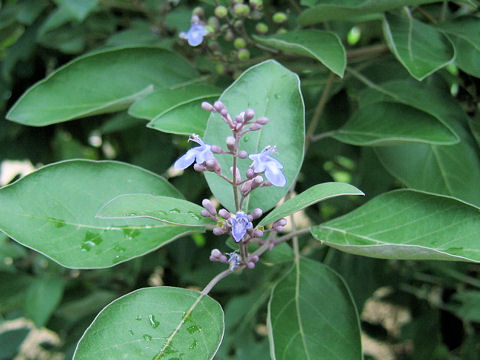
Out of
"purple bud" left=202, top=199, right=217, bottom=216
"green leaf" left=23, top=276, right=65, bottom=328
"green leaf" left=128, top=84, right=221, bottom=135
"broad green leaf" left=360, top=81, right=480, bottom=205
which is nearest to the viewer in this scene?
"purple bud" left=202, top=199, right=217, bottom=216

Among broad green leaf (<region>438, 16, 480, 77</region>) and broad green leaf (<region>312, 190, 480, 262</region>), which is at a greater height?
broad green leaf (<region>438, 16, 480, 77</region>)

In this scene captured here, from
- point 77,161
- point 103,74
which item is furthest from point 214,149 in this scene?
point 103,74

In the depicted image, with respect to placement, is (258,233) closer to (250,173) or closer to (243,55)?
(250,173)

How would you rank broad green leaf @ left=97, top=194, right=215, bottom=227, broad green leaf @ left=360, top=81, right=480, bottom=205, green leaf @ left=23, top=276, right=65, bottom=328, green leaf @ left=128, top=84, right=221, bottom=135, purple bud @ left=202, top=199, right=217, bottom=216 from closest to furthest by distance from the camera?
broad green leaf @ left=97, top=194, right=215, bottom=227
purple bud @ left=202, top=199, right=217, bottom=216
green leaf @ left=128, top=84, right=221, bottom=135
broad green leaf @ left=360, top=81, right=480, bottom=205
green leaf @ left=23, top=276, right=65, bottom=328

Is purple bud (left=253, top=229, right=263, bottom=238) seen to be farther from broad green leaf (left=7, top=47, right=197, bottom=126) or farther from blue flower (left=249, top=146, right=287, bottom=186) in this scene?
broad green leaf (left=7, top=47, right=197, bottom=126)

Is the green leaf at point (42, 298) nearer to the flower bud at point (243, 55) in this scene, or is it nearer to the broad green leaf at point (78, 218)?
the broad green leaf at point (78, 218)

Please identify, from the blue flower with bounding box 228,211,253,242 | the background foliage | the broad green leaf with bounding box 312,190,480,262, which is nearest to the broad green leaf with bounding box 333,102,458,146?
the background foliage

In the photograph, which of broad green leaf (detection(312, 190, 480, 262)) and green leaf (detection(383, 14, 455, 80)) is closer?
broad green leaf (detection(312, 190, 480, 262))

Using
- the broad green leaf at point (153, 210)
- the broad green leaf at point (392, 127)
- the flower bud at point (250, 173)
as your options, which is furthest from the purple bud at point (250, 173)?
the broad green leaf at point (392, 127)
